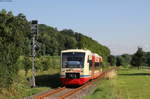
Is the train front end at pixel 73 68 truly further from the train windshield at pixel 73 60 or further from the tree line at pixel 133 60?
the tree line at pixel 133 60

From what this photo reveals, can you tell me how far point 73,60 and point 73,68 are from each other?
84 centimetres

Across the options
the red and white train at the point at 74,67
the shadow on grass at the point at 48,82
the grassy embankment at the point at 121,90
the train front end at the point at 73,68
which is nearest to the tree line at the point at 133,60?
the shadow on grass at the point at 48,82

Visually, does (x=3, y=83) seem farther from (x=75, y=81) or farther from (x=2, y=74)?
(x=75, y=81)

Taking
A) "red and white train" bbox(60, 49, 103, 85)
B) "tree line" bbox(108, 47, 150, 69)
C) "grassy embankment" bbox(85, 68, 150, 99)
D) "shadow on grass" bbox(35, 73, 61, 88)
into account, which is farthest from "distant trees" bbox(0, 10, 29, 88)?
"tree line" bbox(108, 47, 150, 69)

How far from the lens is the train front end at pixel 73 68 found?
2812 centimetres

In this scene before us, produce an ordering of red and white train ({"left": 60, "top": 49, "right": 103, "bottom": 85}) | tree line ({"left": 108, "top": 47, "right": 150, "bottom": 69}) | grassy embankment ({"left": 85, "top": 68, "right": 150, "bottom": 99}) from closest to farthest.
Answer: grassy embankment ({"left": 85, "top": 68, "right": 150, "bottom": 99})
red and white train ({"left": 60, "top": 49, "right": 103, "bottom": 85})
tree line ({"left": 108, "top": 47, "right": 150, "bottom": 69})

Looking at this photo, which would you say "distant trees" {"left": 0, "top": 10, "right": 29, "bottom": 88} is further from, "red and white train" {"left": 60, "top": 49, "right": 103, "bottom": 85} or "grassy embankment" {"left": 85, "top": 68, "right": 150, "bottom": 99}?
"red and white train" {"left": 60, "top": 49, "right": 103, "bottom": 85}

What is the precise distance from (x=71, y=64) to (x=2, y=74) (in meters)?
8.71

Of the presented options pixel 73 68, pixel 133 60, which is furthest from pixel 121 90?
pixel 133 60

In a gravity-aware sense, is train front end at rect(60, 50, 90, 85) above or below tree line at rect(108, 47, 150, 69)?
below

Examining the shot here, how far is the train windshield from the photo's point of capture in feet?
93.3

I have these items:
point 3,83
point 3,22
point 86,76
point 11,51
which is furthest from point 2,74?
point 86,76

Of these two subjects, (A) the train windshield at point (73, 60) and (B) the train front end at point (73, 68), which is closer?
(B) the train front end at point (73, 68)

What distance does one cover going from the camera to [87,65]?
2941 cm
